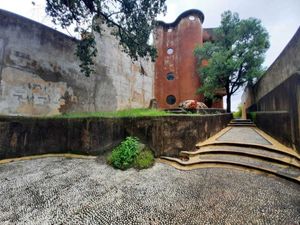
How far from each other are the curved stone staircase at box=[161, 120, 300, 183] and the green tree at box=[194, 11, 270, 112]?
8.61 metres

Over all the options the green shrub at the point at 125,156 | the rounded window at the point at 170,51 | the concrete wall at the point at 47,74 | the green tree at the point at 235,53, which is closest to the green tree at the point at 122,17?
the concrete wall at the point at 47,74

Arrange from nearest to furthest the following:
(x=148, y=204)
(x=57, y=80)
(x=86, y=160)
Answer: (x=148, y=204) → (x=86, y=160) → (x=57, y=80)

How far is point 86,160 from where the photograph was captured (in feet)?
14.9

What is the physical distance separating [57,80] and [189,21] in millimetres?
14116

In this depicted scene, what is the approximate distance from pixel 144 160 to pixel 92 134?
1926mm

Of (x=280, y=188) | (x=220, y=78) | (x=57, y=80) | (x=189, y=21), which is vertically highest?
(x=189, y=21)

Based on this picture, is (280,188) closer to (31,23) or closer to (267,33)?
(31,23)

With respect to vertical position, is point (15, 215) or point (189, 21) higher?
point (189, 21)

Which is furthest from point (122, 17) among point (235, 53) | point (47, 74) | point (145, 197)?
point (235, 53)

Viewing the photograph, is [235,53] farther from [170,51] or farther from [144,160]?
[144,160]

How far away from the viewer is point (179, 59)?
51.1 ft

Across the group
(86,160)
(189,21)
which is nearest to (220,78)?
(189,21)

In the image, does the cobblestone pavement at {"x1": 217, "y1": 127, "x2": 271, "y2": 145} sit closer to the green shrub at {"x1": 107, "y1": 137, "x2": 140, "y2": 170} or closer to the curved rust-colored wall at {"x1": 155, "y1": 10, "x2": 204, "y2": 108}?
the green shrub at {"x1": 107, "y1": 137, "x2": 140, "y2": 170}

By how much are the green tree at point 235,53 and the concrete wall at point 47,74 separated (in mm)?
7946
